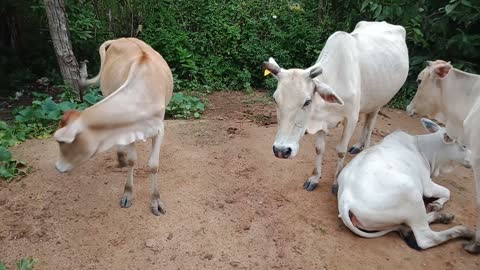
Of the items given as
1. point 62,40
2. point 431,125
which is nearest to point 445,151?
point 431,125

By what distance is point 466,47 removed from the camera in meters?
6.63

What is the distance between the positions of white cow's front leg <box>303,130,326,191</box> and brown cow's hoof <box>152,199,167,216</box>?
4.45 feet

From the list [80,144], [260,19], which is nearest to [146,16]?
[260,19]

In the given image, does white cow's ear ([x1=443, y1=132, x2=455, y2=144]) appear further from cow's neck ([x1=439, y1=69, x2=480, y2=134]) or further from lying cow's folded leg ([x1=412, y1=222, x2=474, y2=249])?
lying cow's folded leg ([x1=412, y1=222, x2=474, y2=249])

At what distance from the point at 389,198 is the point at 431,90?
53.0 inches

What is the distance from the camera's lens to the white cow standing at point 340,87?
141 inches

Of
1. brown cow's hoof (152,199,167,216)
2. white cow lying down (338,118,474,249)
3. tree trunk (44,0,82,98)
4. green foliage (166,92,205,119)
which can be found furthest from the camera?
green foliage (166,92,205,119)

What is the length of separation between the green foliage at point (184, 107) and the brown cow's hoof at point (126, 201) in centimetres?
207

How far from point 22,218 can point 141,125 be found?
1309mm

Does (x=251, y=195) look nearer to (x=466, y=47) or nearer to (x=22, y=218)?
(x=22, y=218)

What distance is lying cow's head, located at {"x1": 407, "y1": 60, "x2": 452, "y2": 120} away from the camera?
4113 mm

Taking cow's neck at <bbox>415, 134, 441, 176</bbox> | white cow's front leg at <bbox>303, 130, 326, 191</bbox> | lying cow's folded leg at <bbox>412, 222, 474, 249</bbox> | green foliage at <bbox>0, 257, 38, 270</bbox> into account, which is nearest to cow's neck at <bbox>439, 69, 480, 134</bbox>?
cow's neck at <bbox>415, 134, 441, 176</bbox>

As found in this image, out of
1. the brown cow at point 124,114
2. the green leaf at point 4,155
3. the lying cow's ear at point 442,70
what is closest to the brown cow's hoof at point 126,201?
the brown cow at point 124,114

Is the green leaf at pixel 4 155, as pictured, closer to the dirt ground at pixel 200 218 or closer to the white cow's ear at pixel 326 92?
the dirt ground at pixel 200 218
